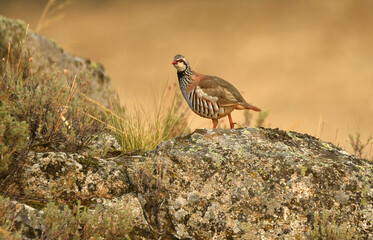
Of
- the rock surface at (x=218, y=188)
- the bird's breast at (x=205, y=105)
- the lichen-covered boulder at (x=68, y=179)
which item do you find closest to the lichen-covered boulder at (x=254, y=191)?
the rock surface at (x=218, y=188)

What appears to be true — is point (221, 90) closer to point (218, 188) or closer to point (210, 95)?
point (210, 95)

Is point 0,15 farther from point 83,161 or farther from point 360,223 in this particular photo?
point 360,223

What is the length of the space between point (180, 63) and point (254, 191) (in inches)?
104

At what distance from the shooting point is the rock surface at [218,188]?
4.11 metres

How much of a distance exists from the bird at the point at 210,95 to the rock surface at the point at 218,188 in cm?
136

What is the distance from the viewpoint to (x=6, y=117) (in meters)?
3.98

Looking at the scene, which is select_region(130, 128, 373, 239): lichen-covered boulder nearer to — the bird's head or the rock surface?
the rock surface

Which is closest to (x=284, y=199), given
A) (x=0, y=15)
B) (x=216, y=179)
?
(x=216, y=179)

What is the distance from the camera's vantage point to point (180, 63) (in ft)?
20.8

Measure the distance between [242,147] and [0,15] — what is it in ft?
23.4

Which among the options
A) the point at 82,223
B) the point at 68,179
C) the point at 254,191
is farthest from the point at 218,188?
the point at 68,179

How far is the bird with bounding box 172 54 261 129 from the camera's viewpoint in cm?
595

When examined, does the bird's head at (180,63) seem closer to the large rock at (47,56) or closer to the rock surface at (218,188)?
the rock surface at (218,188)

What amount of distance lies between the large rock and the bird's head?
2.84m
